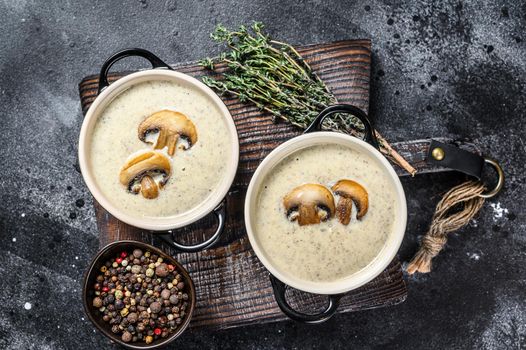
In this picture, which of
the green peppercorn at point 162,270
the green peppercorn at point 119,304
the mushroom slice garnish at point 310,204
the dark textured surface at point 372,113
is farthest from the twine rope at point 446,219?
the green peppercorn at point 119,304

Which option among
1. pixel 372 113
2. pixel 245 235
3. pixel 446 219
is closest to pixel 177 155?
pixel 245 235

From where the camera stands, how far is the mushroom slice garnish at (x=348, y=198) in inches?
54.5

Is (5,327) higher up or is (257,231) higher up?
(257,231)

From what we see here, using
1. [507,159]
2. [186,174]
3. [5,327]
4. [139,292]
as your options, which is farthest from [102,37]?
[507,159]

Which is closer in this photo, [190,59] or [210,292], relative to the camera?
[210,292]

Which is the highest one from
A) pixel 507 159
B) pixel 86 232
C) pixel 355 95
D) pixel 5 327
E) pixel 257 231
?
pixel 355 95

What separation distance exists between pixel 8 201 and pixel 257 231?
97 cm

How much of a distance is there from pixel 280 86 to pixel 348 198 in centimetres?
42

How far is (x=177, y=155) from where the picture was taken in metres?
1.45

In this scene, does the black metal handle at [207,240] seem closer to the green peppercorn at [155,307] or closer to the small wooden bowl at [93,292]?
the small wooden bowl at [93,292]

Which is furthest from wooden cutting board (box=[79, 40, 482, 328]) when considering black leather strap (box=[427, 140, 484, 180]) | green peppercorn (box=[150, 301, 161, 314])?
green peppercorn (box=[150, 301, 161, 314])

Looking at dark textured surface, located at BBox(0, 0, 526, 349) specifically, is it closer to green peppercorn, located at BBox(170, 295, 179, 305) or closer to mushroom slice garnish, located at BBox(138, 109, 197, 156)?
green peppercorn, located at BBox(170, 295, 179, 305)

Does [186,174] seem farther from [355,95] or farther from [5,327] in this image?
[5,327]

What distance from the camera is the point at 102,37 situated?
194 cm
